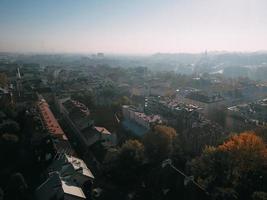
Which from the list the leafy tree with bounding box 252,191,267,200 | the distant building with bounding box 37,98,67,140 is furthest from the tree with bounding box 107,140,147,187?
the leafy tree with bounding box 252,191,267,200

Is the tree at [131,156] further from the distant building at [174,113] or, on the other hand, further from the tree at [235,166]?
the distant building at [174,113]

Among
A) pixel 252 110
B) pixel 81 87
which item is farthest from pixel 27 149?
pixel 81 87

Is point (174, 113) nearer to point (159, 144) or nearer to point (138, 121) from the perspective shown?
point (138, 121)

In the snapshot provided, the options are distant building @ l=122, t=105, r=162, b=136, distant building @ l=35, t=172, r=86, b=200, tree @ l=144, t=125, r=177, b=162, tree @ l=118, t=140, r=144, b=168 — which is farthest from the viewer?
distant building @ l=122, t=105, r=162, b=136

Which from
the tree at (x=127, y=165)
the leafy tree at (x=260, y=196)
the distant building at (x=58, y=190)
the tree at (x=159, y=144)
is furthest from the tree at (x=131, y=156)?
the leafy tree at (x=260, y=196)

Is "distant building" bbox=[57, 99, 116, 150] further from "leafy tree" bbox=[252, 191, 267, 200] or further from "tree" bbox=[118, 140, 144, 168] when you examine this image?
"leafy tree" bbox=[252, 191, 267, 200]

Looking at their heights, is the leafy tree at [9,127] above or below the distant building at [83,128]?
above

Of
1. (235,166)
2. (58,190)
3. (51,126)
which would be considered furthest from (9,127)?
(235,166)
